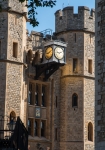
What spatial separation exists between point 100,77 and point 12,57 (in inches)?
630

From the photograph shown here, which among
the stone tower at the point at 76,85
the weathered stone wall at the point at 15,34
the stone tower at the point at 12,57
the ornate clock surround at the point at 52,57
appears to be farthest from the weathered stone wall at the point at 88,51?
the weathered stone wall at the point at 15,34

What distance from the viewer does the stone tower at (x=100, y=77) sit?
798 inches

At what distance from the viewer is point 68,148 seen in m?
38.2

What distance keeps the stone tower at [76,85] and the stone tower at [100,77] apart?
17.9 meters

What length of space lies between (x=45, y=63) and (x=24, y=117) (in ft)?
11.9

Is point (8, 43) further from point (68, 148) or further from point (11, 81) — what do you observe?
point (68, 148)

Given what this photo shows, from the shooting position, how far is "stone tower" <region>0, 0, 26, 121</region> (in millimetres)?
35328

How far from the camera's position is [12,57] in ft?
119

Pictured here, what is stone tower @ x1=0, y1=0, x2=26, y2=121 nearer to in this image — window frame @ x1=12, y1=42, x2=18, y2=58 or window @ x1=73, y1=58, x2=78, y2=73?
window frame @ x1=12, y1=42, x2=18, y2=58

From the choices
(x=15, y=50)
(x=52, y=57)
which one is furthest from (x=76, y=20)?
(x=15, y=50)

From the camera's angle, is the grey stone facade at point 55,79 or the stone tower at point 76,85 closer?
the grey stone facade at point 55,79

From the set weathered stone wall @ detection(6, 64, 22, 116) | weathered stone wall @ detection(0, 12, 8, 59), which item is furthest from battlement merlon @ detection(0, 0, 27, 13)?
weathered stone wall @ detection(6, 64, 22, 116)

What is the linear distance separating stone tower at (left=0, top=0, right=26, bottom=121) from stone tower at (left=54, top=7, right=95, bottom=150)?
3.82m

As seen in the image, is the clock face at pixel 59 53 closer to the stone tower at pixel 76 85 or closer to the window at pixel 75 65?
the stone tower at pixel 76 85
